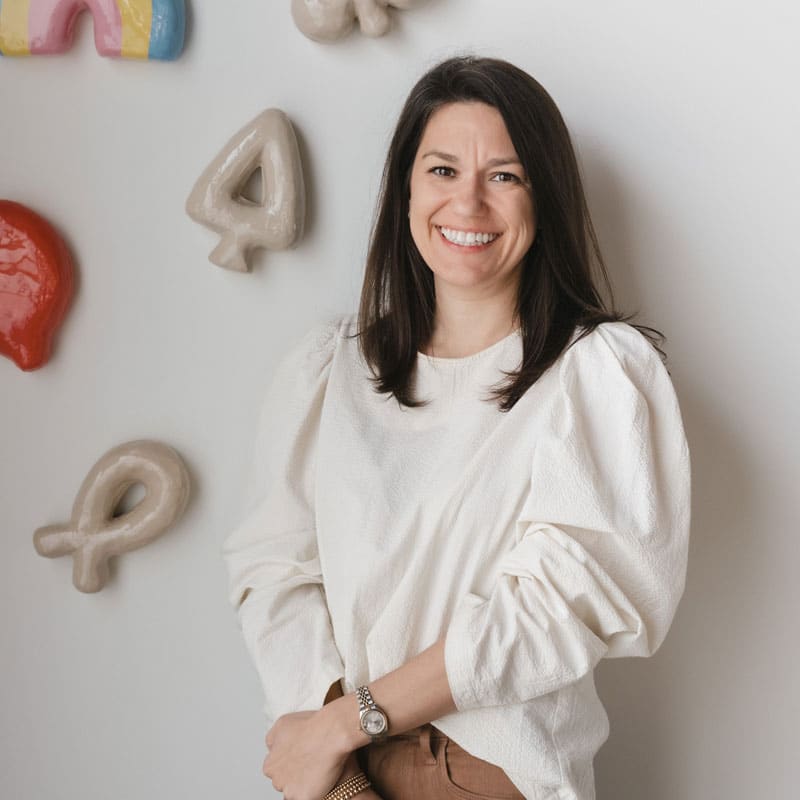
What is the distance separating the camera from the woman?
117 centimetres

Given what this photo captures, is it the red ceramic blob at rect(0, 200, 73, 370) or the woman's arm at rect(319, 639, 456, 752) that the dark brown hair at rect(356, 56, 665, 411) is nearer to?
the woman's arm at rect(319, 639, 456, 752)

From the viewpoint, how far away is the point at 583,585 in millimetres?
1144

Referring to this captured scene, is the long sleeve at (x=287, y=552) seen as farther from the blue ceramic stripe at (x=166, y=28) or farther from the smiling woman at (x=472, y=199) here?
the blue ceramic stripe at (x=166, y=28)

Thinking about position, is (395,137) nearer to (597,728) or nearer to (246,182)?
(246,182)

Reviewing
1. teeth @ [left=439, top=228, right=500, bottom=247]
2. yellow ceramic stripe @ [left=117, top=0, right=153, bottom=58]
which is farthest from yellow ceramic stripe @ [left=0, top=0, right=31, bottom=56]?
teeth @ [left=439, top=228, right=500, bottom=247]

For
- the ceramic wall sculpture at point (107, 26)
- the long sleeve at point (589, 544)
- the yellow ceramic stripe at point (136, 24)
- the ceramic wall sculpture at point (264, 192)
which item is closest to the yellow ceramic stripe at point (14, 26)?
the ceramic wall sculpture at point (107, 26)

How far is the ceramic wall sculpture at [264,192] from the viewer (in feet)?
4.67

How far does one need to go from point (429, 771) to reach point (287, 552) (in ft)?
0.99

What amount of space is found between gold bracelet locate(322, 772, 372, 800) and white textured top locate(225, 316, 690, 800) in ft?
0.31

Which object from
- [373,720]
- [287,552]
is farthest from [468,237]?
[373,720]

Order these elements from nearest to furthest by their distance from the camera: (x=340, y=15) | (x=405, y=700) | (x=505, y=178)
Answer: (x=405, y=700) < (x=505, y=178) < (x=340, y=15)

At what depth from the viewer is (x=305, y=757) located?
1.22 m

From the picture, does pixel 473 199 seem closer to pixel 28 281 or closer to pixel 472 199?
pixel 472 199

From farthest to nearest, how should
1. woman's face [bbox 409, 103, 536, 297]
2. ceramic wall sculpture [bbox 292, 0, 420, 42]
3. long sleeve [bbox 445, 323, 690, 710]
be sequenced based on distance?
1. ceramic wall sculpture [bbox 292, 0, 420, 42]
2. woman's face [bbox 409, 103, 536, 297]
3. long sleeve [bbox 445, 323, 690, 710]
